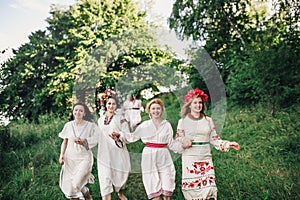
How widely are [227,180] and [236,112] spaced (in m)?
5.94

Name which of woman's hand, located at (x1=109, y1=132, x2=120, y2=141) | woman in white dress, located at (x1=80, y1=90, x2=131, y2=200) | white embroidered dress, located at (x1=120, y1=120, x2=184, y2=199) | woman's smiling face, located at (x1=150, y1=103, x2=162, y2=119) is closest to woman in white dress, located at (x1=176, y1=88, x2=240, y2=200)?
white embroidered dress, located at (x1=120, y1=120, x2=184, y2=199)

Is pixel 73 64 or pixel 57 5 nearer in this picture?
pixel 73 64

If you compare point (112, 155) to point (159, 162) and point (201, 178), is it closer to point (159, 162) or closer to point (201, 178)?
point (159, 162)

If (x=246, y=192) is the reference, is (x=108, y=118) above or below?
above

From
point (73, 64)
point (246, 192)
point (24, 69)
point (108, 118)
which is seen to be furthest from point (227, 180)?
point (24, 69)

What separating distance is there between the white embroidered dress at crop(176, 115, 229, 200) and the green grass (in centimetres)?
79

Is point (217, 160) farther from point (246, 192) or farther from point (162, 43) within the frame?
point (162, 43)

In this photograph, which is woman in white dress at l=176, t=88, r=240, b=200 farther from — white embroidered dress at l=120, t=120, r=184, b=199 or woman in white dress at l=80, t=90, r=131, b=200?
woman in white dress at l=80, t=90, r=131, b=200

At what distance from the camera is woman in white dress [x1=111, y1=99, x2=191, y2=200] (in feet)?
13.4

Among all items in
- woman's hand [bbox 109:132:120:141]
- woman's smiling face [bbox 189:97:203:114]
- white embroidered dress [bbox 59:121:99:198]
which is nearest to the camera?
woman's smiling face [bbox 189:97:203:114]

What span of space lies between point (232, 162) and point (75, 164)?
3545 millimetres

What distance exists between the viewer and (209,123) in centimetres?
420

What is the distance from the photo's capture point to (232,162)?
259 inches

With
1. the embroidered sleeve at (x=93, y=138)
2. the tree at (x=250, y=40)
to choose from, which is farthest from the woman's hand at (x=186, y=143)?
the tree at (x=250, y=40)
